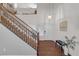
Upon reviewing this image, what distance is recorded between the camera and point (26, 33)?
2.24m

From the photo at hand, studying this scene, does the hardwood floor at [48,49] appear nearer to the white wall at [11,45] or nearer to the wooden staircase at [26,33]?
the wooden staircase at [26,33]

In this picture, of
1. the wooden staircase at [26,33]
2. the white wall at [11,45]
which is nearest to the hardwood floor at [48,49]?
the wooden staircase at [26,33]

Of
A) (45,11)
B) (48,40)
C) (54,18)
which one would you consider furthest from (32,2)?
(48,40)

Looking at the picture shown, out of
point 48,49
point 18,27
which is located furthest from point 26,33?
point 48,49

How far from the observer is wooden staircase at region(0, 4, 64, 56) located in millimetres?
2191

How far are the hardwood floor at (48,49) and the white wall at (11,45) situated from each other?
4.1 inches

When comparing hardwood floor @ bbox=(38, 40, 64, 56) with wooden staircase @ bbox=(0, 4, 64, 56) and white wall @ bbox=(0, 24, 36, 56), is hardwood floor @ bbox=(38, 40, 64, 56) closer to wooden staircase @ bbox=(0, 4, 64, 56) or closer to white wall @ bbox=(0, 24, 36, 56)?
wooden staircase @ bbox=(0, 4, 64, 56)

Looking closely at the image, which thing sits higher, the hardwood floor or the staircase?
the staircase

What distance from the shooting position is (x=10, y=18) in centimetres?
221

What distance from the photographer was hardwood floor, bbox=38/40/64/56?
220cm

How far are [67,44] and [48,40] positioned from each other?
0.27 m

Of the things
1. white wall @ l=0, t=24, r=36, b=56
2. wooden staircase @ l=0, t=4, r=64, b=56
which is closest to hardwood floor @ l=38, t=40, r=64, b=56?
wooden staircase @ l=0, t=4, r=64, b=56

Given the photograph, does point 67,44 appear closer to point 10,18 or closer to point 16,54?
point 16,54

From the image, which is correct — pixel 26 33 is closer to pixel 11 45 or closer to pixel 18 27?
pixel 18 27
